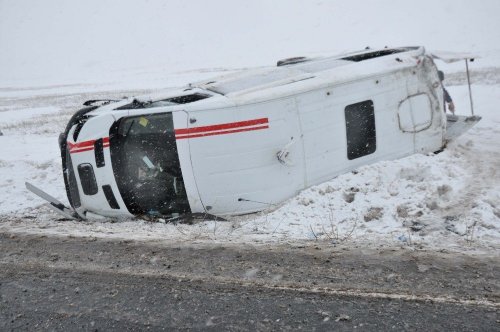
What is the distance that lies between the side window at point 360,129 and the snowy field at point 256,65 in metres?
0.37

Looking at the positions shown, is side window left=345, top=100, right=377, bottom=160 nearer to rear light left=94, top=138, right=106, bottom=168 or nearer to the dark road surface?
the dark road surface

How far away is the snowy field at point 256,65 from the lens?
6.24 meters

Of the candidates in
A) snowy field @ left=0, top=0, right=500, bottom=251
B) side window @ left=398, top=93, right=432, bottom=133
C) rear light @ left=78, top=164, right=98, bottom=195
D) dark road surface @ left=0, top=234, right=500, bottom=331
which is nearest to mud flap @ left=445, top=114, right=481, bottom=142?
snowy field @ left=0, top=0, right=500, bottom=251

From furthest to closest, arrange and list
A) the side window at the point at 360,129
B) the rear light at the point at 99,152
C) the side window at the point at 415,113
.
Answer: the side window at the point at 415,113
the side window at the point at 360,129
the rear light at the point at 99,152

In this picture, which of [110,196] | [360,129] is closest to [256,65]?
[360,129]

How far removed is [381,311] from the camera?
394 cm

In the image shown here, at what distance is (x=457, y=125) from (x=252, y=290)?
22.7 ft

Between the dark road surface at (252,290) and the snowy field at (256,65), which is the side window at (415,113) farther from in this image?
the dark road surface at (252,290)

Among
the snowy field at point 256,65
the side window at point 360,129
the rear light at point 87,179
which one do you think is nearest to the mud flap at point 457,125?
the snowy field at point 256,65

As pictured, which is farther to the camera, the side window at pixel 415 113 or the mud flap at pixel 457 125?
the mud flap at pixel 457 125

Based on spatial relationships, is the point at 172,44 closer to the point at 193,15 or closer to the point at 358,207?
the point at 193,15

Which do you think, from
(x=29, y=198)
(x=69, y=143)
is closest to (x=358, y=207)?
(x=69, y=143)

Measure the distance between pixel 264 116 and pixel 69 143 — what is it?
3.35m

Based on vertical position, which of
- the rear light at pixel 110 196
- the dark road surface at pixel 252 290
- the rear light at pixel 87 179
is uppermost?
the rear light at pixel 87 179
